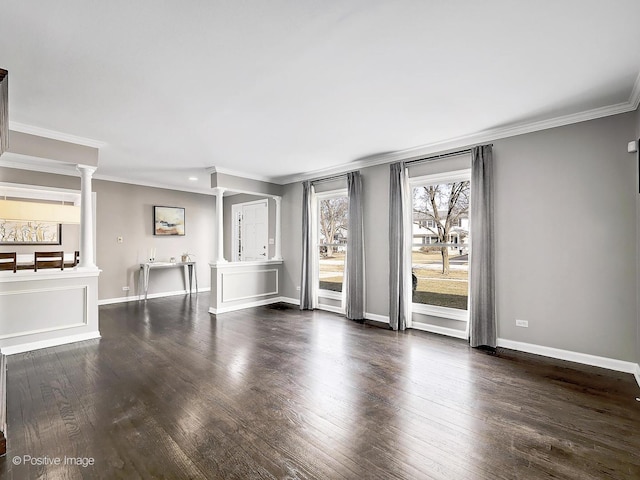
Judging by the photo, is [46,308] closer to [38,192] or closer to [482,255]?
[38,192]

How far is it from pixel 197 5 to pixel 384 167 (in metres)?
3.79

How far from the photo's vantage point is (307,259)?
6.20 metres

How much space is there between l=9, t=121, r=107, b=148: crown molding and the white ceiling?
0.37 feet

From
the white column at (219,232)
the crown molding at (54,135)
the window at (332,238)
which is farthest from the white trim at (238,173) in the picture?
→ the crown molding at (54,135)

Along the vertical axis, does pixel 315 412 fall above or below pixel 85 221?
below

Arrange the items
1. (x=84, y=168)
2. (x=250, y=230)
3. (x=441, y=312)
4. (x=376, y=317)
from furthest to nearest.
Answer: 1. (x=250, y=230)
2. (x=376, y=317)
3. (x=441, y=312)
4. (x=84, y=168)

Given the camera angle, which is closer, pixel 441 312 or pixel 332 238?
pixel 441 312

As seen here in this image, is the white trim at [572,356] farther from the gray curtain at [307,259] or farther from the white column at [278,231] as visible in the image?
the white column at [278,231]

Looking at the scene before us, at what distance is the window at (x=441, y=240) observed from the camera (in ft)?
14.6

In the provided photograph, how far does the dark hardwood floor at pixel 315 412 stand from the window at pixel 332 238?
6.92 ft

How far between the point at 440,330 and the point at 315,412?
109 inches

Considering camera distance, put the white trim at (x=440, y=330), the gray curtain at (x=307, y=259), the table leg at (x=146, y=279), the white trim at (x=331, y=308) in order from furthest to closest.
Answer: the table leg at (x=146, y=279) < the gray curtain at (x=307, y=259) < the white trim at (x=331, y=308) < the white trim at (x=440, y=330)

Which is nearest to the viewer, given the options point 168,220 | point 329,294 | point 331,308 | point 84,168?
point 84,168

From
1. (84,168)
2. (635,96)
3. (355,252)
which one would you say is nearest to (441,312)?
(355,252)
